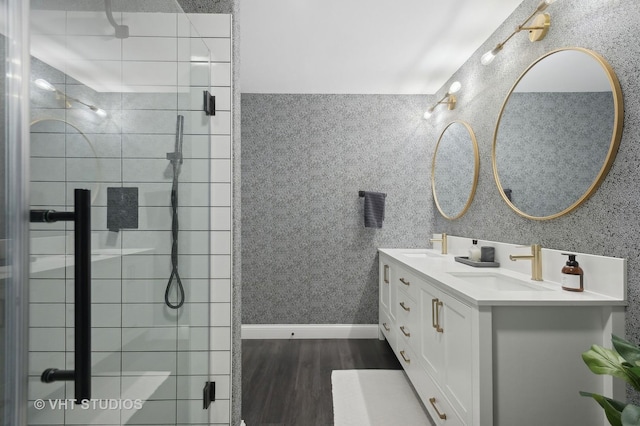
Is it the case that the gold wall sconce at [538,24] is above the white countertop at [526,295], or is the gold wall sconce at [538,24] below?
above

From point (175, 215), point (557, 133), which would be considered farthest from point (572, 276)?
point (175, 215)

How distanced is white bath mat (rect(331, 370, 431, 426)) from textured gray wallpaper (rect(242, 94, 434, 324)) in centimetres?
87

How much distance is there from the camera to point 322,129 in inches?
131

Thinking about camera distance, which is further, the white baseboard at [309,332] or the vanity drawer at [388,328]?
the white baseboard at [309,332]

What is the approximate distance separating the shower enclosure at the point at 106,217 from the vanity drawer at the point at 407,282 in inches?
48.1

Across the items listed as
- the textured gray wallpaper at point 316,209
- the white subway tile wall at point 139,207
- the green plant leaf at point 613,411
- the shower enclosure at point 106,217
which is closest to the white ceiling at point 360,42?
the textured gray wallpaper at point 316,209

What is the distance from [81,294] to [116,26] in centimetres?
69

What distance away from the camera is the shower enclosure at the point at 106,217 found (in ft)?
1.90

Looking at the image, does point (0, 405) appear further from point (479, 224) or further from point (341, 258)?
point (341, 258)

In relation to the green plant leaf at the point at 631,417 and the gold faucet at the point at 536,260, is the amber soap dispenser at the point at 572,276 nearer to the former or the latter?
the gold faucet at the point at 536,260

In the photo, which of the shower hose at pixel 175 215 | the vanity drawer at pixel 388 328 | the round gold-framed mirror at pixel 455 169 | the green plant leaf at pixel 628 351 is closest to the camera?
the green plant leaf at pixel 628 351

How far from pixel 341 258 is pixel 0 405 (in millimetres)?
2885

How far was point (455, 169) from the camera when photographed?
2.80m

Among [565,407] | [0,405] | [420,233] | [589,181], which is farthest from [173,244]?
[420,233]
